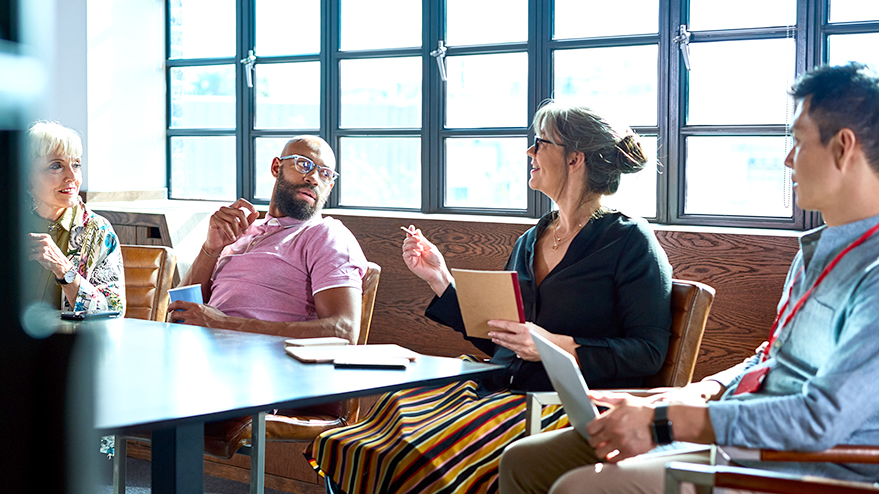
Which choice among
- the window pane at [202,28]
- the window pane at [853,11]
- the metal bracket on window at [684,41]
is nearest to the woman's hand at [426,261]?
the metal bracket on window at [684,41]

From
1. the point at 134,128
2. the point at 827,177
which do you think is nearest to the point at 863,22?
the point at 827,177

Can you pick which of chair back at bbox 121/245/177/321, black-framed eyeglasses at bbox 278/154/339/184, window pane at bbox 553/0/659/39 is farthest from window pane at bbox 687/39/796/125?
chair back at bbox 121/245/177/321

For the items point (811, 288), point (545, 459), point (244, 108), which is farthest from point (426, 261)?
point (244, 108)

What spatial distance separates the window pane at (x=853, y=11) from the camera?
114 inches

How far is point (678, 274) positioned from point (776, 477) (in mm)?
1982

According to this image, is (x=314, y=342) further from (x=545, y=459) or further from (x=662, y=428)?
(x=662, y=428)

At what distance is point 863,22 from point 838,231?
6.17ft

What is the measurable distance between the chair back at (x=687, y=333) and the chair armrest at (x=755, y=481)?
89 centimetres

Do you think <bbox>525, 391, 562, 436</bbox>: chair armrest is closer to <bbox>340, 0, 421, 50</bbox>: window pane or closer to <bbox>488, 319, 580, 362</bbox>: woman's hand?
<bbox>488, 319, 580, 362</bbox>: woman's hand

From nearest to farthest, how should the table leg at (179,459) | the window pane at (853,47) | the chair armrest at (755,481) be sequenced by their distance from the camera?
1. the chair armrest at (755,481)
2. the table leg at (179,459)
3. the window pane at (853,47)

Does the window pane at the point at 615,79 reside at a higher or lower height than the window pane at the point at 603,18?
lower

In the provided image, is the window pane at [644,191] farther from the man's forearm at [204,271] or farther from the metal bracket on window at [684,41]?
the man's forearm at [204,271]

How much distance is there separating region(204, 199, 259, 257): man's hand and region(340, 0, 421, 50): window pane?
1.67 metres

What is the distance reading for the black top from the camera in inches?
78.1
